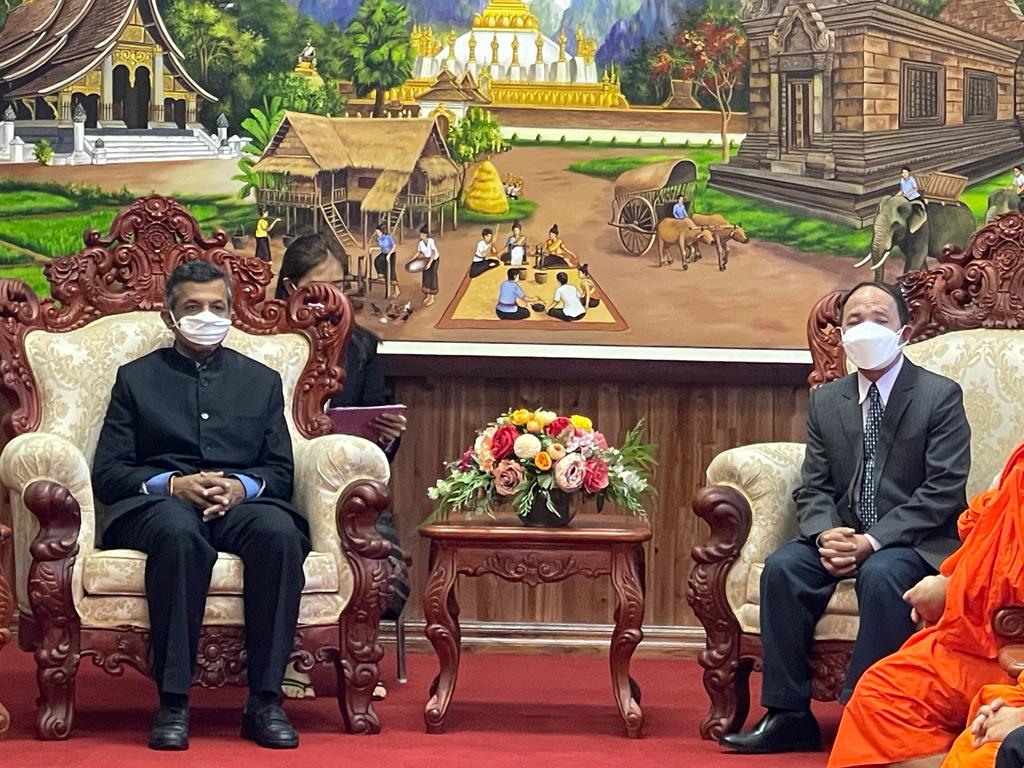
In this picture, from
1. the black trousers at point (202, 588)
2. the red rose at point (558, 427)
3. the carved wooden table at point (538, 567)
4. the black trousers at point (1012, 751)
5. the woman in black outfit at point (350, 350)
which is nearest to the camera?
the black trousers at point (1012, 751)

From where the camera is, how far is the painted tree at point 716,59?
5703mm

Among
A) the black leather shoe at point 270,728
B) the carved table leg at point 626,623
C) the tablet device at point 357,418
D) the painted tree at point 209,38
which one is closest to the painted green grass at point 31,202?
the painted tree at point 209,38

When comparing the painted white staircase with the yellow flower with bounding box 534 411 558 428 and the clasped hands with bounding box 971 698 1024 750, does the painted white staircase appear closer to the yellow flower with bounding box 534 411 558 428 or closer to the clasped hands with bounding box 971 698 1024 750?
the yellow flower with bounding box 534 411 558 428

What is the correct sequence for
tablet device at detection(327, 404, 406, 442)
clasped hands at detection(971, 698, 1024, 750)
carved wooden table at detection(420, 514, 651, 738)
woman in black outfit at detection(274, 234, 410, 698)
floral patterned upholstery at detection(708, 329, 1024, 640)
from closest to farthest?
clasped hands at detection(971, 698, 1024, 750) < floral patterned upholstery at detection(708, 329, 1024, 640) < carved wooden table at detection(420, 514, 651, 738) < tablet device at detection(327, 404, 406, 442) < woman in black outfit at detection(274, 234, 410, 698)

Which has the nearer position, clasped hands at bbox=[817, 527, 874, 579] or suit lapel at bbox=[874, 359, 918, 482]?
clasped hands at bbox=[817, 527, 874, 579]

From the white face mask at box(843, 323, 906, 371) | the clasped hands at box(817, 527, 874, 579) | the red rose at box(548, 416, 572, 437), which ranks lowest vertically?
the clasped hands at box(817, 527, 874, 579)

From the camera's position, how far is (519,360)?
5699 mm

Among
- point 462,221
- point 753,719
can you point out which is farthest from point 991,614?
point 462,221

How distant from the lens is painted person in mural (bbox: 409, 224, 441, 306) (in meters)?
5.72

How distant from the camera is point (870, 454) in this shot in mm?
4383

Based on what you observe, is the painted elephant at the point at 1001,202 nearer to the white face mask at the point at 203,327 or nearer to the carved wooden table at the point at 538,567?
the carved wooden table at the point at 538,567

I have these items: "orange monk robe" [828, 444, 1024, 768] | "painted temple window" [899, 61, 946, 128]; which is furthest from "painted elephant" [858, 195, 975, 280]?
"orange monk robe" [828, 444, 1024, 768]

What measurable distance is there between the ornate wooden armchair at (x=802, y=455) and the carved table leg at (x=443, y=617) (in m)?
0.65

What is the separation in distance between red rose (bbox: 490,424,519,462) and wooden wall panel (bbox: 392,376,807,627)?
4.20ft
